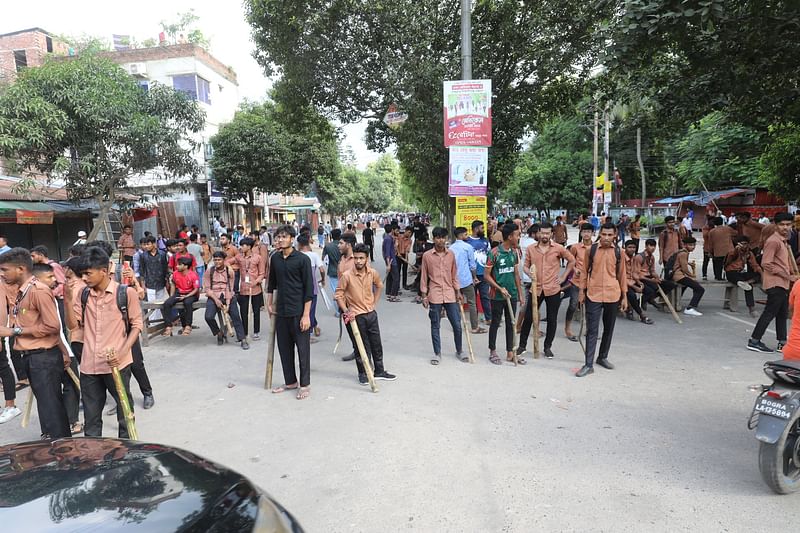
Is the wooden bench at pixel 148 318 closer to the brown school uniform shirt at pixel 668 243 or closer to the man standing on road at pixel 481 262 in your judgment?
the man standing on road at pixel 481 262

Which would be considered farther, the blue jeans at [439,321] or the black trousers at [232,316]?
the black trousers at [232,316]

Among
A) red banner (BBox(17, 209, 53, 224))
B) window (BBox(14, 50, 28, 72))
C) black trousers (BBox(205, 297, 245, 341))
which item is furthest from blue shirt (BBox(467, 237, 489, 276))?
window (BBox(14, 50, 28, 72))

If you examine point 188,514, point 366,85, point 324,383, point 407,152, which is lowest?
point 324,383

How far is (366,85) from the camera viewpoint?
42.7 ft

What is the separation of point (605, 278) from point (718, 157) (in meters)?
31.1

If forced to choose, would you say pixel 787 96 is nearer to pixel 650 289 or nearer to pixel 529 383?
pixel 650 289

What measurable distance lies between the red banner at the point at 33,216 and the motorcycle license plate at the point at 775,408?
58.4ft

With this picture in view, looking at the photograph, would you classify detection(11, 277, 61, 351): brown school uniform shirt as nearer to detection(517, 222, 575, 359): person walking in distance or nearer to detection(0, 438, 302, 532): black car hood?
detection(0, 438, 302, 532): black car hood

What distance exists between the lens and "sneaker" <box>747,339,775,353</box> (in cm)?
631

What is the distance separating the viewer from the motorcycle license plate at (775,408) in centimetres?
304

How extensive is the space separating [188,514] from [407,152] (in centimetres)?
1173

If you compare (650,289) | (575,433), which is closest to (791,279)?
(650,289)

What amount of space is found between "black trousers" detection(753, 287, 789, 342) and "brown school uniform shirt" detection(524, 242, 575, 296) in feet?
8.37

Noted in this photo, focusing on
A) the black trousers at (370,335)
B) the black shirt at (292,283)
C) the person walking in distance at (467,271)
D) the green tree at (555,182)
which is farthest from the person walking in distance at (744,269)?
the green tree at (555,182)
